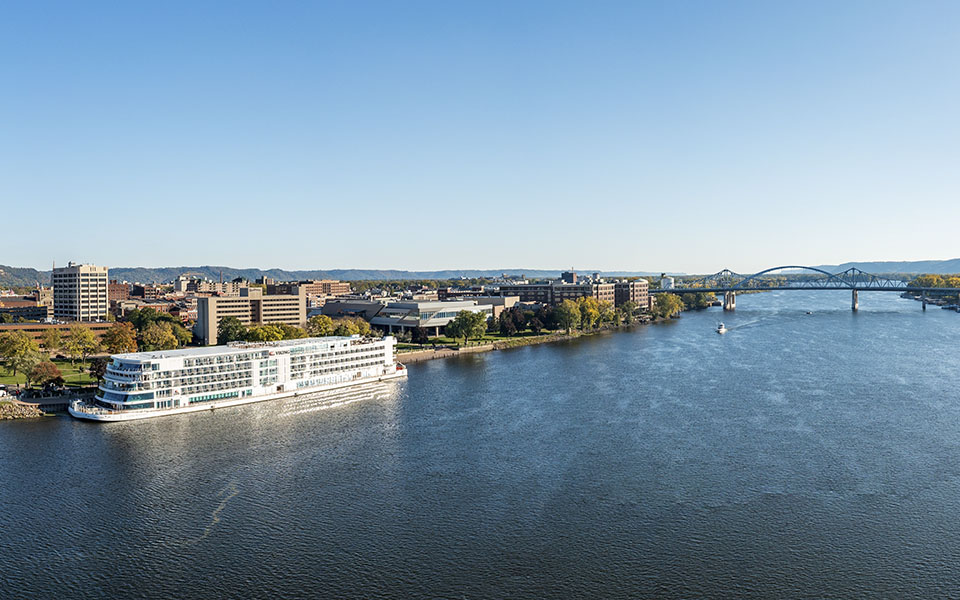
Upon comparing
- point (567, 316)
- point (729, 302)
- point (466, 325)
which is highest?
point (729, 302)

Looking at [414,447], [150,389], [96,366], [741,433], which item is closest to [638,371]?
[741,433]

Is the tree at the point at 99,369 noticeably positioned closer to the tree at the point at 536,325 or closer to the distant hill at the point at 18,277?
the tree at the point at 536,325

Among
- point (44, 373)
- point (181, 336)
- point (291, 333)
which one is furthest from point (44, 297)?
point (44, 373)

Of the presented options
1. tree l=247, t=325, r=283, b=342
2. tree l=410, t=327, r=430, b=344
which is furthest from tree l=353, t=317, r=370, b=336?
tree l=247, t=325, r=283, b=342

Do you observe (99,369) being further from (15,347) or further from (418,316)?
(418,316)

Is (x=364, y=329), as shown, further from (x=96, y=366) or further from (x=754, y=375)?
(x=754, y=375)

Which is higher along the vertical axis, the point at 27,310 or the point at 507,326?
the point at 27,310
